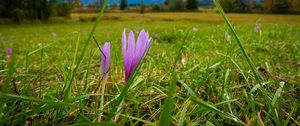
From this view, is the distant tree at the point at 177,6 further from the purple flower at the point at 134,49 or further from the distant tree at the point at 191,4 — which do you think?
the purple flower at the point at 134,49

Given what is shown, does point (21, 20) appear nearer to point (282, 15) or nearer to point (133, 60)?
point (282, 15)

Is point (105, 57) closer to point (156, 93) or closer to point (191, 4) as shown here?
point (156, 93)

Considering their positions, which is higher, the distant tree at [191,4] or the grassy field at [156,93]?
the distant tree at [191,4]

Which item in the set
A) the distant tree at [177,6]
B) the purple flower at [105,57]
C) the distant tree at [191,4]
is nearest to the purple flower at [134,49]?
the purple flower at [105,57]

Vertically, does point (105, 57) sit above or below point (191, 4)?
below

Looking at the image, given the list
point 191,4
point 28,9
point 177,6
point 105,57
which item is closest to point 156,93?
point 105,57

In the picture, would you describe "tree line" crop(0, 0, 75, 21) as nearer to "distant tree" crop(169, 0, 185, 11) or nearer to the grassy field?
"distant tree" crop(169, 0, 185, 11)

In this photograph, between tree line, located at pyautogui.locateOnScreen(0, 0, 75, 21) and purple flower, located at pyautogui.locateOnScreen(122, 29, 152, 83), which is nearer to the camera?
purple flower, located at pyautogui.locateOnScreen(122, 29, 152, 83)

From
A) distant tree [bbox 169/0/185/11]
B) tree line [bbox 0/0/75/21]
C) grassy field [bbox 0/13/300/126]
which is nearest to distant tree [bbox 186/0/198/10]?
distant tree [bbox 169/0/185/11]
